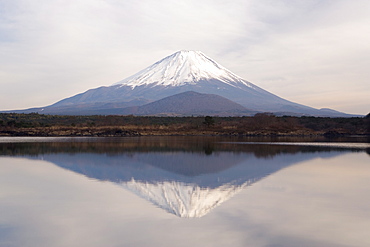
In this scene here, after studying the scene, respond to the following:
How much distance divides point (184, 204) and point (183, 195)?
143 cm

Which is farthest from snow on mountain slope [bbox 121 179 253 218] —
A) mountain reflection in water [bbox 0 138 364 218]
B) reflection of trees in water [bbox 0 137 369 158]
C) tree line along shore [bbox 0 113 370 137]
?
tree line along shore [bbox 0 113 370 137]

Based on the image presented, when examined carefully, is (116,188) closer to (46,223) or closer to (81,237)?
(46,223)

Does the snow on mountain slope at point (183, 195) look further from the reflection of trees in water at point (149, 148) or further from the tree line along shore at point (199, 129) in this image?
the tree line along shore at point (199, 129)

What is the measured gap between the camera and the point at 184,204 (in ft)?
43.9

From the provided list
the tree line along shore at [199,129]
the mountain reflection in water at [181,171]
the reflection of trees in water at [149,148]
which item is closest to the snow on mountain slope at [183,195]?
the mountain reflection in water at [181,171]

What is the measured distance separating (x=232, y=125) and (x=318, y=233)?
2484 inches

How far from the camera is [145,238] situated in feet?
31.6

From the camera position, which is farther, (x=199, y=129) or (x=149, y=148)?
(x=199, y=129)

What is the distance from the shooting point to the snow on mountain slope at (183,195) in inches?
499

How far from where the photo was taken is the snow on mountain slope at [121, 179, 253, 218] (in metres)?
12.7

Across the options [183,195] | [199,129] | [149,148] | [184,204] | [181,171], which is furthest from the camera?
[199,129]

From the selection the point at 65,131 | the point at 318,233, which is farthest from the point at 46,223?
the point at 65,131

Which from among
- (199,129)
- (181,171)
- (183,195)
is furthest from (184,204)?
(199,129)

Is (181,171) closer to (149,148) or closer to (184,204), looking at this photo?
(184,204)
